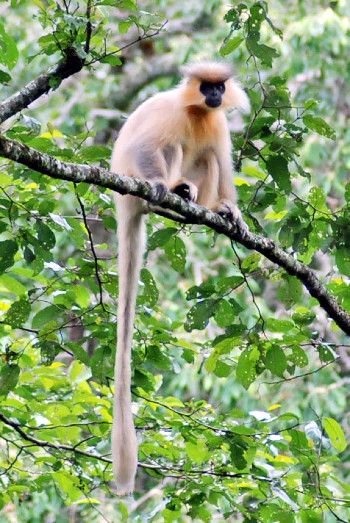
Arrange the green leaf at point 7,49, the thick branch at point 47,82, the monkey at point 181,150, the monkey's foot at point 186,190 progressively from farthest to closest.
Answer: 1. the monkey's foot at point 186,190
2. the monkey at point 181,150
3. the thick branch at point 47,82
4. the green leaf at point 7,49

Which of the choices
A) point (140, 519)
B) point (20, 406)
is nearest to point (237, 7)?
point (20, 406)

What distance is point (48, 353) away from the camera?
3.28 m

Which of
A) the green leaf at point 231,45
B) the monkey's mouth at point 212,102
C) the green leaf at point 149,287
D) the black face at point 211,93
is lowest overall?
the green leaf at point 149,287

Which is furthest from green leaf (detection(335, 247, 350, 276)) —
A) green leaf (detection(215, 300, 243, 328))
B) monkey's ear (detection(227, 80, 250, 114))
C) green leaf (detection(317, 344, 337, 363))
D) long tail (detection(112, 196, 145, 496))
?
monkey's ear (detection(227, 80, 250, 114))

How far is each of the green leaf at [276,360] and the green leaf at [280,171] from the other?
0.57 metres

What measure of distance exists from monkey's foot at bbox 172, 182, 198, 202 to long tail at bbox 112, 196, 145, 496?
25 centimetres

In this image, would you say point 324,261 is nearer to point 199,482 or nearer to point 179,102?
point 179,102

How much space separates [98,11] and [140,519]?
188 cm

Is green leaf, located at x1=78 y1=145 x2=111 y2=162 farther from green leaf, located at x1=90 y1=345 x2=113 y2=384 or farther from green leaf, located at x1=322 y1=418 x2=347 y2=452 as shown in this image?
green leaf, located at x1=322 y1=418 x2=347 y2=452

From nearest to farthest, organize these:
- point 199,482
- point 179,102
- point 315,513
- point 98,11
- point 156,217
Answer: point 98,11
point 315,513
point 199,482
point 156,217
point 179,102

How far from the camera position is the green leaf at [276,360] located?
3.14 metres

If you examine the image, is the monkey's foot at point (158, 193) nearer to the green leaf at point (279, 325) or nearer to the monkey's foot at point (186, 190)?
the green leaf at point (279, 325)

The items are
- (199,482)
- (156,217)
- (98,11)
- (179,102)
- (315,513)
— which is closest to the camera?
(98,11)

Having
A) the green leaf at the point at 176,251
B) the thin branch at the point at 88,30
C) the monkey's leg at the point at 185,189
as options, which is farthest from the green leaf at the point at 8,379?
the monkey's leg at the point at 185,189
